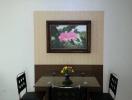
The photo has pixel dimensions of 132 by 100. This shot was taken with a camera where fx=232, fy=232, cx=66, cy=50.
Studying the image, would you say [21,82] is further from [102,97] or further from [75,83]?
[102,97]

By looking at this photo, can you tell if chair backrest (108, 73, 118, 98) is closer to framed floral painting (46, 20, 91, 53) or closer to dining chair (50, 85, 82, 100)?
framed floral painting (46, 20, 91, 53)

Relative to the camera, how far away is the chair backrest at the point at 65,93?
3.12 m

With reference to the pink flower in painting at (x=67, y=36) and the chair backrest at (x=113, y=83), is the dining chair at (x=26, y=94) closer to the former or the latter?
the pink flower in painting at (x=67, y=36)

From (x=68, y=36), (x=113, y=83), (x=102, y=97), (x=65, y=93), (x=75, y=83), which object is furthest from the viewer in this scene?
(x=68, y=36)

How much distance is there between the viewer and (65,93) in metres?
3.13

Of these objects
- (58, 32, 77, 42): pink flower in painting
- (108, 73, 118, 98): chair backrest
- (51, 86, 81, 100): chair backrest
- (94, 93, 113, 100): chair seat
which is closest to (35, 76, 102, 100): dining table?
(94, 93, 113, 100): chair seat

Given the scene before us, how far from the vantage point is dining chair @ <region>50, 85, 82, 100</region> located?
3.12m

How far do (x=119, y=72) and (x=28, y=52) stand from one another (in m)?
1.81

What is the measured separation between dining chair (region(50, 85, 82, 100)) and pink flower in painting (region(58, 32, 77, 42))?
4.83 ft

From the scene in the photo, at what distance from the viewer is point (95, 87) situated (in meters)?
3.54

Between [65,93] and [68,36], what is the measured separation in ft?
5.03

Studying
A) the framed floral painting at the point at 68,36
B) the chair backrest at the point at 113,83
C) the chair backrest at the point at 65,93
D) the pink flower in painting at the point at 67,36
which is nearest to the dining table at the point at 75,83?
the chair backrest at the point at 113,83

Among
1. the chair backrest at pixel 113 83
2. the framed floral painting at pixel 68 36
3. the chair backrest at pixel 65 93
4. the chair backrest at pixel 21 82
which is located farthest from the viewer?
the framed floral painting at pixel 68 36

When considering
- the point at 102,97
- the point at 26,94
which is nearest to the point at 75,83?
the point at 102,97
